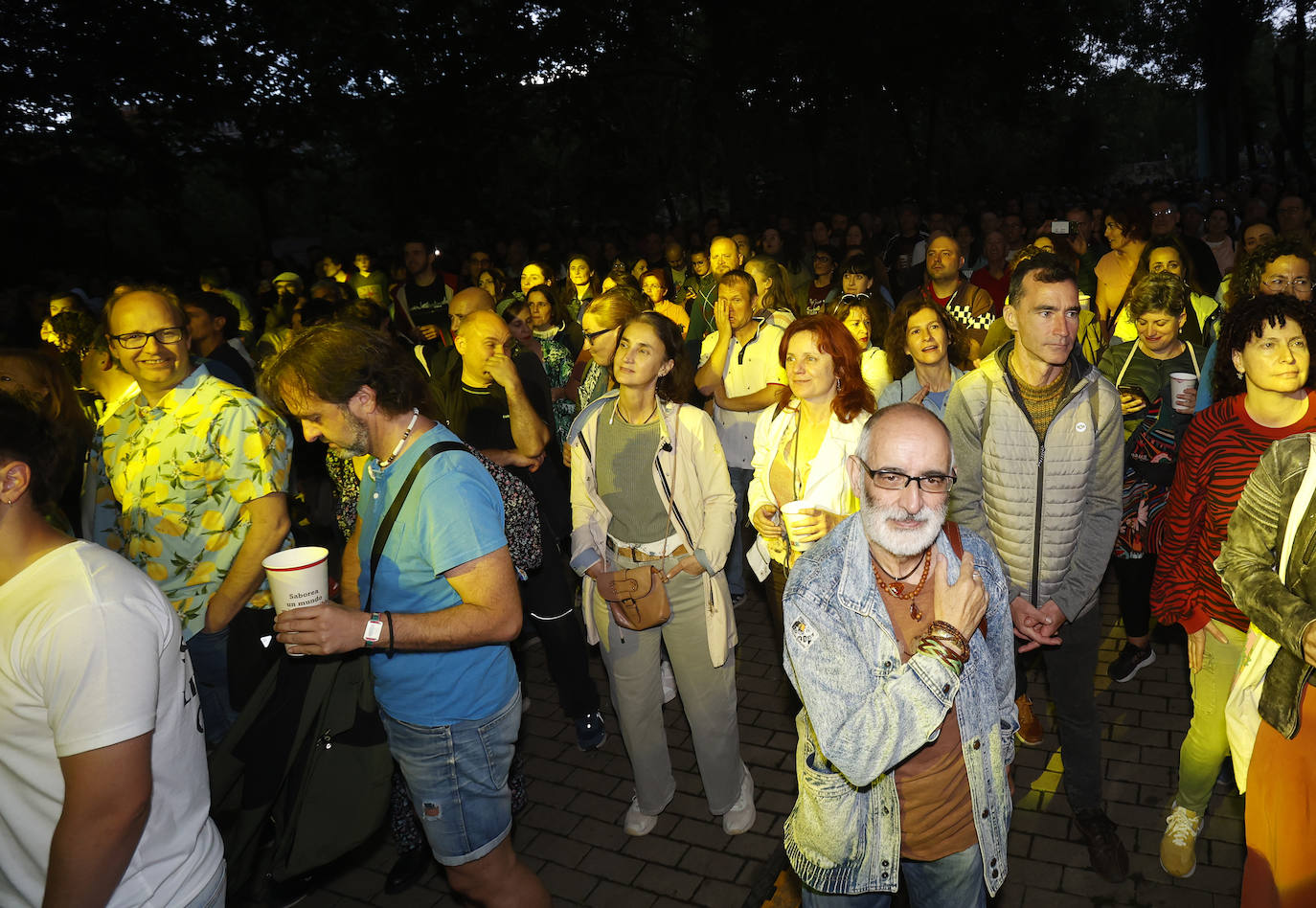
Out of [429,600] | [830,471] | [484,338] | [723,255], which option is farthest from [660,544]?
[723,255]

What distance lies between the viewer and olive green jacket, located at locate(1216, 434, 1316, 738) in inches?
107

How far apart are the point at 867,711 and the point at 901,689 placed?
11cm

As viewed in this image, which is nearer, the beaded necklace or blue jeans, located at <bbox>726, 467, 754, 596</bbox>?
→ the beaded necklace

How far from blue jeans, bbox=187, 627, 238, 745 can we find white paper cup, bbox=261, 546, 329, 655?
1488 mm

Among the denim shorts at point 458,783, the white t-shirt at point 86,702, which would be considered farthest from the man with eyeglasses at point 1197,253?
the white t-shirt at point 86,702

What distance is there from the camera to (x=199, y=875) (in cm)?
234

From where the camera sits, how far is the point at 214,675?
161 inches

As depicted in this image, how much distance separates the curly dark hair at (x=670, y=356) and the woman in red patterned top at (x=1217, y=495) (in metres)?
2.10

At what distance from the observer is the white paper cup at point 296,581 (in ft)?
8.60

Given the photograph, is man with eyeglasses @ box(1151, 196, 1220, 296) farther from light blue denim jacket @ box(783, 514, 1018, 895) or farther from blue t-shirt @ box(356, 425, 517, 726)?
blue t-shirt @ box(356, 425, 517, 726)

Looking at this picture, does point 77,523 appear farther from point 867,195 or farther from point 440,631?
point 867,195

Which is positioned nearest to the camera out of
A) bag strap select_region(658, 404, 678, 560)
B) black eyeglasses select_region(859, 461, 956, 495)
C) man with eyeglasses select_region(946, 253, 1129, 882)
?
black eyeglasses select_region(859, 461, 956, 495)

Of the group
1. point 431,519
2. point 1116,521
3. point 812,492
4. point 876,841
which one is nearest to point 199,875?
point 431,519

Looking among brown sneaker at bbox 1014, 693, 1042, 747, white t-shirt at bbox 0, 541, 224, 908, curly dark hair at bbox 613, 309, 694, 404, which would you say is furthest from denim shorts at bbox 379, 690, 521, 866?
brown sneaker at bbox 1014, 693, 1042, 747
